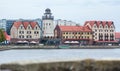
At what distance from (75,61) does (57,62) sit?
1.87 ft

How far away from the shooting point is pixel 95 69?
15.1 m

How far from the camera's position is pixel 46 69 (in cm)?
1502

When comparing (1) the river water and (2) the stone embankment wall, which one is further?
(1) the river water

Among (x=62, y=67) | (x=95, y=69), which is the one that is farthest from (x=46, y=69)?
(x=95, y=69)

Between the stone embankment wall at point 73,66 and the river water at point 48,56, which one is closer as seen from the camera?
the stone embankment wall at point 73,66

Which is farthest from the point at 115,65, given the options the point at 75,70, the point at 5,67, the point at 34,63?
the point at 5,67

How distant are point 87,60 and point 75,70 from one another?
2.39 feet

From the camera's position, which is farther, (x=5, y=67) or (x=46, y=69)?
(x=5, y=67)

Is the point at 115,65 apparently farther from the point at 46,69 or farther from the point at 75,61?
the point at 46,69

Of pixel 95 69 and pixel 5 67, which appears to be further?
pixel 5 67

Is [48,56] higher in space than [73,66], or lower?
lower

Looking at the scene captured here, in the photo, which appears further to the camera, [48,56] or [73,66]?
[48,56]

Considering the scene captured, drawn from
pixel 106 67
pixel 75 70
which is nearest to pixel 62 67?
pixel 75 70

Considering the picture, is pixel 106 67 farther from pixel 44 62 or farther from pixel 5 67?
pixel 5 67
